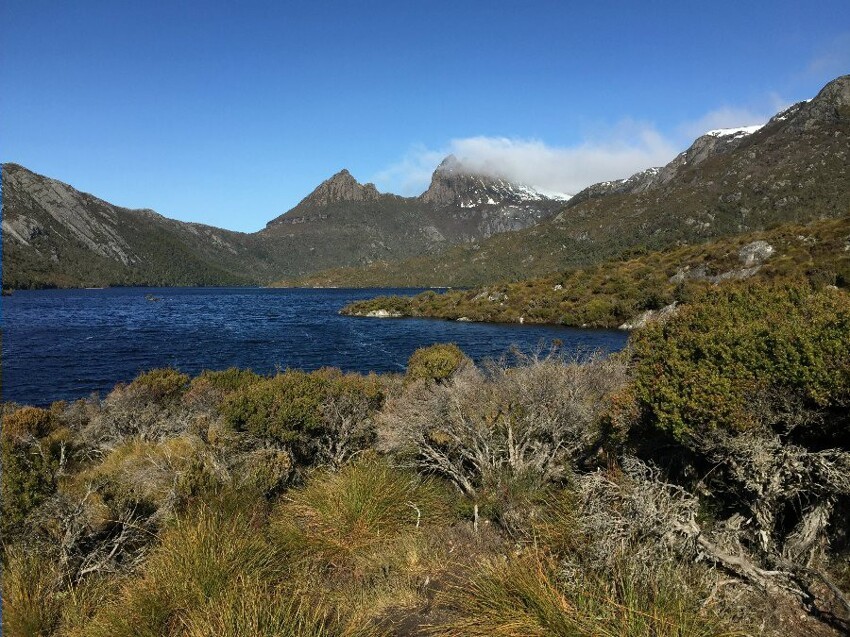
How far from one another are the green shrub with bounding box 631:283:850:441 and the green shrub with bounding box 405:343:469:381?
13150mm

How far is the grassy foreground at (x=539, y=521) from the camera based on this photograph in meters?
4.97

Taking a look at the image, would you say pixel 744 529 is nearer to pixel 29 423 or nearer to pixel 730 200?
pixel 29 423

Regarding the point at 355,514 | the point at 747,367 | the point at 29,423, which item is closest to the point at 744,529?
the point at 747,367

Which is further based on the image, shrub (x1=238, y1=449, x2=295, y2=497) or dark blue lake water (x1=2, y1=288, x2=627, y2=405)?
dark blue lake water (x1=2, y1=288, x2=627, y2=405)

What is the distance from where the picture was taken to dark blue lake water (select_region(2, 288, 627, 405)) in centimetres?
3816

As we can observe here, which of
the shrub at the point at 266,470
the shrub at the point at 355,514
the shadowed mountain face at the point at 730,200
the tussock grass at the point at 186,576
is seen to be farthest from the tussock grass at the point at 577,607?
the shadowed mountain face at the point at 730,200

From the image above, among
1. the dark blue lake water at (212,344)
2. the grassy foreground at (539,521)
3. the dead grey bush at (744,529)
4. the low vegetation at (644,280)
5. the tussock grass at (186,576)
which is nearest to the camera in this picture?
the grassy foreground at (539,521)

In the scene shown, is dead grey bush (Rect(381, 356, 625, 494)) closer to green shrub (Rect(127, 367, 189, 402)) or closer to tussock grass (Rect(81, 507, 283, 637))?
tussock grass (Rect(81, 507, 283, 637))

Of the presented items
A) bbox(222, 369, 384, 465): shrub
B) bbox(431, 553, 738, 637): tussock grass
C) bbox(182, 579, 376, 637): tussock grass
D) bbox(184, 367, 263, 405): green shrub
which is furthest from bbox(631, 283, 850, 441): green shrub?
bbox(184, 367, 263, 405): green shrub

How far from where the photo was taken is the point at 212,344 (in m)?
54.7

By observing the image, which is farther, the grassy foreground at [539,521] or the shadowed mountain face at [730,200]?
the shadowed mountain face at [730,200]

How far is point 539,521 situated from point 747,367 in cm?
337

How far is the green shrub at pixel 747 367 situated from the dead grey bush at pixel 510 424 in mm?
2497

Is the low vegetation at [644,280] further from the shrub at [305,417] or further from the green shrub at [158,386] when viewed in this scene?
the green shrub at [158,386]
